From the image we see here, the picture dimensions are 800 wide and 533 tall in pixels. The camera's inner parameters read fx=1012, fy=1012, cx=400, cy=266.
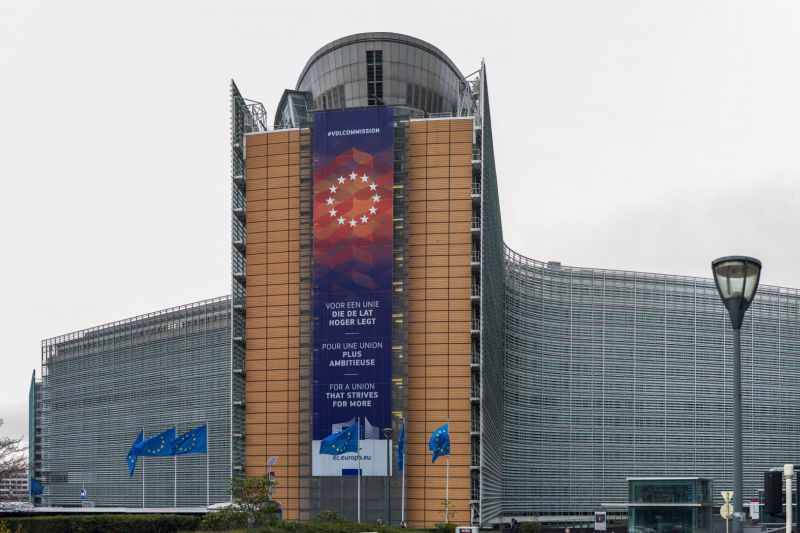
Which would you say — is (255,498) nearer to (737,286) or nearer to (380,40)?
(737,286)

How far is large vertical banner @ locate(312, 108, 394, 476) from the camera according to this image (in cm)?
7625

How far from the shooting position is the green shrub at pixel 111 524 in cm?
4734

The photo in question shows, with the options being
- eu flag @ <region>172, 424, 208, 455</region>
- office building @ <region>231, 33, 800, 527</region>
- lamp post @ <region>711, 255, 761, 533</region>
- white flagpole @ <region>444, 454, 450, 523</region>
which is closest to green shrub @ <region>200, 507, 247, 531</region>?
lamp post @ <region>711, 255, 761, 533</region>

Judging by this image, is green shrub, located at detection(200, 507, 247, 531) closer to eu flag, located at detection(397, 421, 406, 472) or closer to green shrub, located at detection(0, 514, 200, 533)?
green shrub, located at detection(0, 514, 200, 533)

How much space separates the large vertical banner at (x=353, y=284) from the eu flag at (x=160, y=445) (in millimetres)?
13590

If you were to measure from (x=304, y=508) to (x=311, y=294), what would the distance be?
1625 cm

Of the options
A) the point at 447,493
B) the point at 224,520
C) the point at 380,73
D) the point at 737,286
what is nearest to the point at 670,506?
the point at 447,493

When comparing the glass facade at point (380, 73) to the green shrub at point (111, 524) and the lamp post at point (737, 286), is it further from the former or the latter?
the lamp post at point (737, 286)

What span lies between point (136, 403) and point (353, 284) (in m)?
90.1

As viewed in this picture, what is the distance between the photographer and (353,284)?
7781 cm

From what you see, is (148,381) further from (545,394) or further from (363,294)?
(363,294)

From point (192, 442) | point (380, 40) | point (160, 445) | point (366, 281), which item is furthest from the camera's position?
point (380, 40)

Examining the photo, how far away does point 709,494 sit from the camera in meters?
77.9

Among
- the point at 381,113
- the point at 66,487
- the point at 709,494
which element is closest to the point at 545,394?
the point at 709,494
